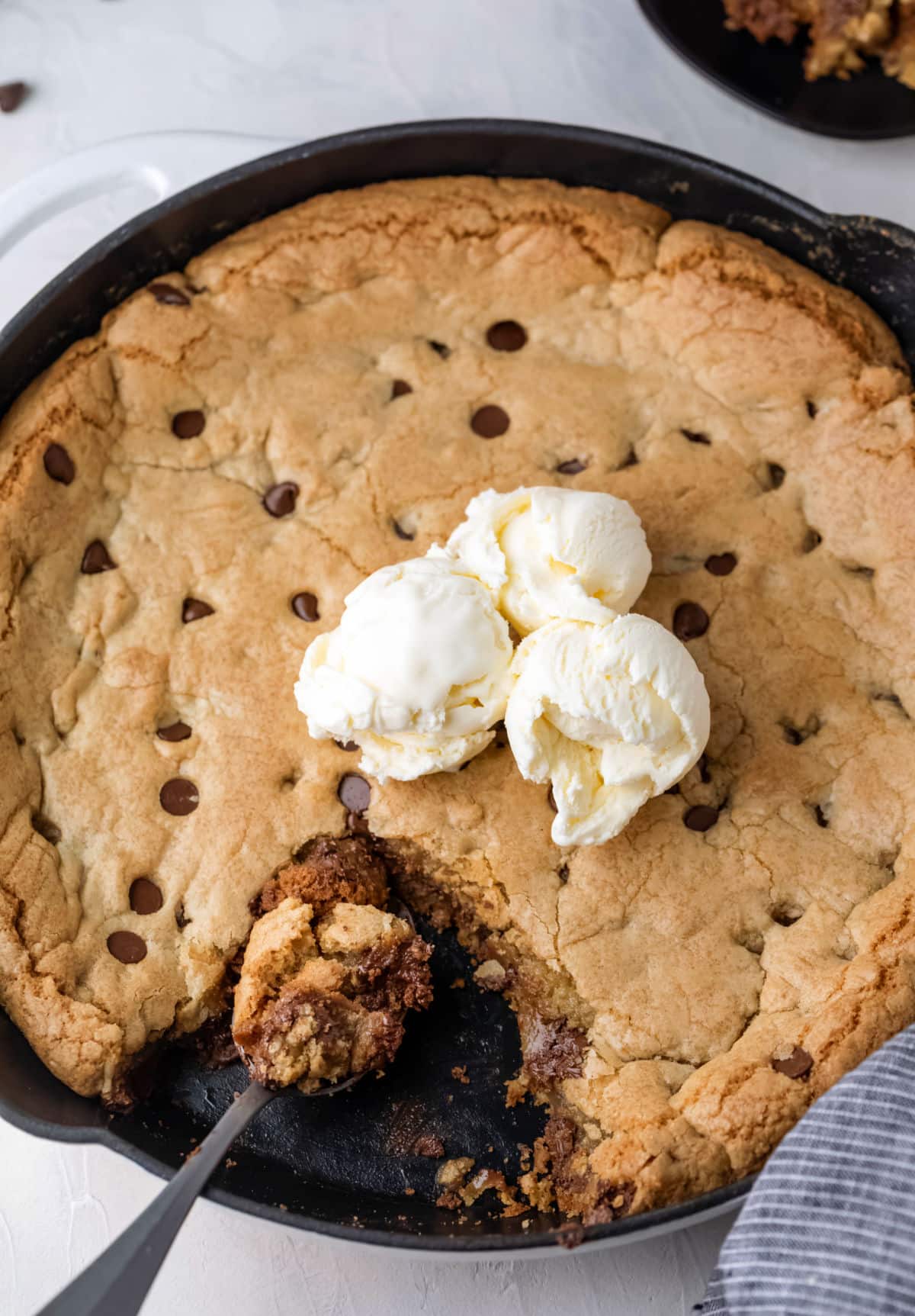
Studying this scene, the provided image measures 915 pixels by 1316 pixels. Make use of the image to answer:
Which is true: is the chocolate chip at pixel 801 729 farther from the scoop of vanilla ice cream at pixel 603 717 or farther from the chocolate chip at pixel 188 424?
the chocolate chip at pixel 188 424

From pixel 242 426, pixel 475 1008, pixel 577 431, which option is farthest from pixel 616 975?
pixel 242 426

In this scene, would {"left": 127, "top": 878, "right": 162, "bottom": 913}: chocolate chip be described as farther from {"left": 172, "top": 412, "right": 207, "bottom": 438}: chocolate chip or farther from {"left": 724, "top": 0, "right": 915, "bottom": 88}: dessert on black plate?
{"left": 724, "top": 0, "right": 915, "bottom": 88}: dessert on black plate

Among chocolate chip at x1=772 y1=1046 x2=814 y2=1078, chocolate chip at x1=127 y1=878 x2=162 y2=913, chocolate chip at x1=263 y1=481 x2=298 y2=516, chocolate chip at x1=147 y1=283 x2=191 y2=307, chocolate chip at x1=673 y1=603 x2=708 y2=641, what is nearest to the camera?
chocolate chip at x1=772 y1=1046 x2=814 y2=1078

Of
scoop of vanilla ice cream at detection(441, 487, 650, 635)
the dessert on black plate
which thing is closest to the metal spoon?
scoop of vanilla ice cream at detection(441, 487, 650, 635)

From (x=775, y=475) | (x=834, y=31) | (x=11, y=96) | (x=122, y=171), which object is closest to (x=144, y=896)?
(x=775, y=475)

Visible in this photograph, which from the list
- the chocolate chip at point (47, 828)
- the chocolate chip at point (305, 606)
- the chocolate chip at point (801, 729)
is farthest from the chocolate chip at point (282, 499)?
the chocolate chip at point (801, 729)

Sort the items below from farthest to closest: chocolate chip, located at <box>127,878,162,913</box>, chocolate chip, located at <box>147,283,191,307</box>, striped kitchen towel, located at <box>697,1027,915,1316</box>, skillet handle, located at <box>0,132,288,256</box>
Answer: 1. skillet handle, located at <box>0,132,288,256</box>
2. chocolate chip, located at <box>147,283,191,307</box>
3. chocolate chip, located at <box>127,878,162,913</box>
4. striped kitchen towel, located at <box>697,1027,915,1316</box>

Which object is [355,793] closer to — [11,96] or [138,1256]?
[138,1256]
